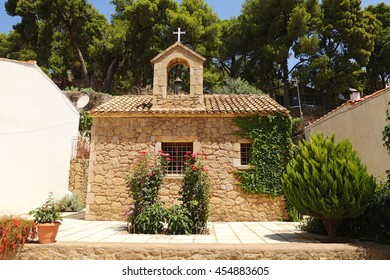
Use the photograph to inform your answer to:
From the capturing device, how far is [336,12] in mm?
27984

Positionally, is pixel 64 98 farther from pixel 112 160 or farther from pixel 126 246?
pixel 126 246

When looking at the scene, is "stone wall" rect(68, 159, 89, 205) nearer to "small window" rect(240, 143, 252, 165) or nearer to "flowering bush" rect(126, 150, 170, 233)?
"flowering bush" rect(126, 150, 170, 233)

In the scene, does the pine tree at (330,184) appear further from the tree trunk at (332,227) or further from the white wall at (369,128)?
the white wall at (369,128)

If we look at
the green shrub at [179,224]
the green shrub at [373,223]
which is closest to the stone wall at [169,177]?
the green shrub at [179,224]

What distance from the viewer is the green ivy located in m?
9.98

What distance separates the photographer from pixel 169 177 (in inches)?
396

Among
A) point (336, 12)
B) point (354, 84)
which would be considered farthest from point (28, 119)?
point (336, 12)

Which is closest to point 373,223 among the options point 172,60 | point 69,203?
point 172,60

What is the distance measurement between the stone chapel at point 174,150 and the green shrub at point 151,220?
7.68 feet

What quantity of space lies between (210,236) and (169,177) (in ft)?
11.4

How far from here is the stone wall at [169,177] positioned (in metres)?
9.95

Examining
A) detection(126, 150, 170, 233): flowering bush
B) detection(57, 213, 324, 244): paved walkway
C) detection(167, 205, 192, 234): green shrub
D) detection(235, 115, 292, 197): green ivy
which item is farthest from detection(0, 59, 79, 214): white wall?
detection(235, 115, 292, 197): green ivy

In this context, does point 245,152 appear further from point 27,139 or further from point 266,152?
point 27,139

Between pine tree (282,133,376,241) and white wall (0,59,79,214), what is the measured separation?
1066cm
